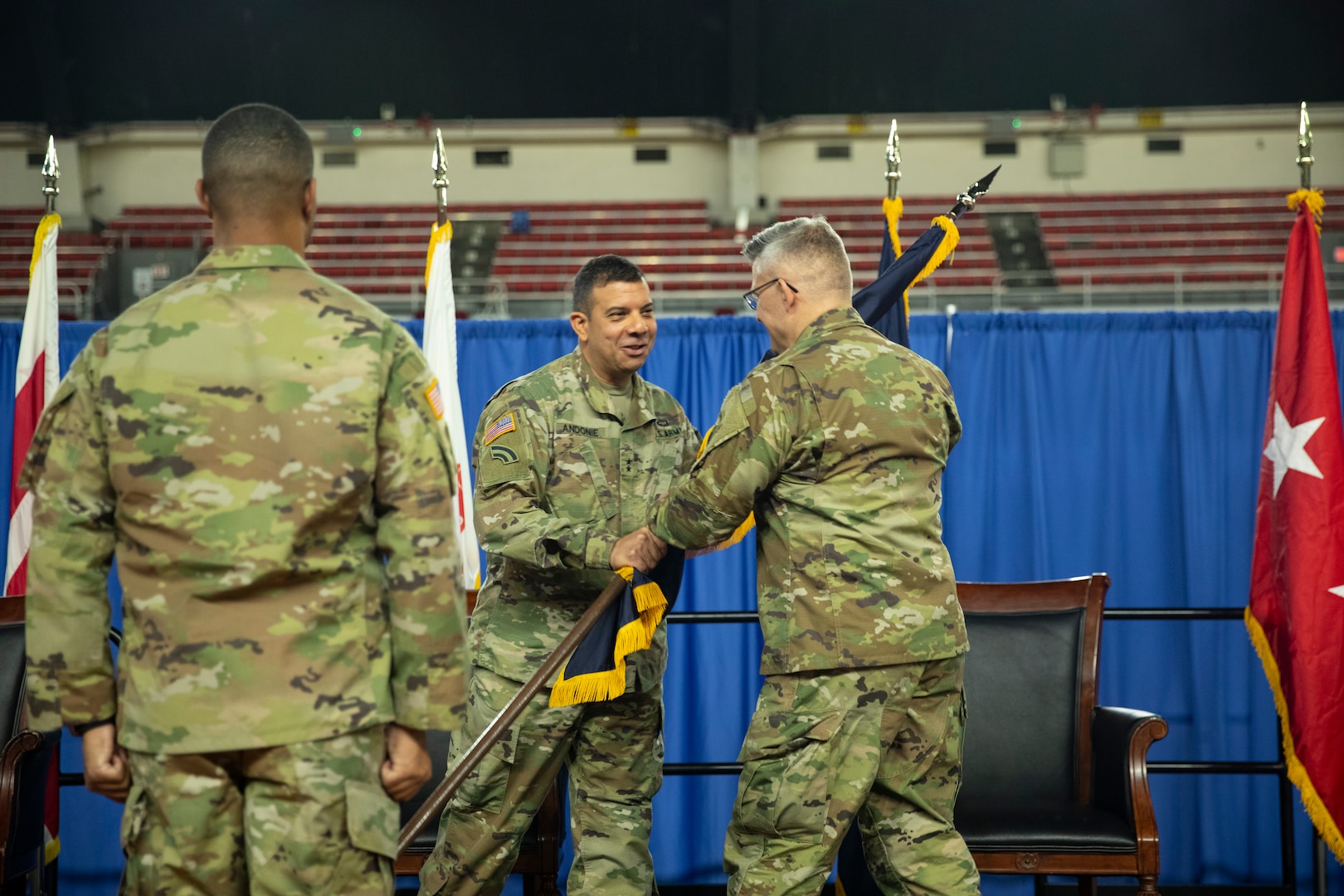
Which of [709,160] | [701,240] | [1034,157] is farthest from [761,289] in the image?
[1034,157]

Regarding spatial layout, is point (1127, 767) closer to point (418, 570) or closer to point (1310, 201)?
point (1310, 201)

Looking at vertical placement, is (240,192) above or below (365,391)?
above

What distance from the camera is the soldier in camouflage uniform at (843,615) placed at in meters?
2.19

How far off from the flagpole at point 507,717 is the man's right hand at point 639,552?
70mm

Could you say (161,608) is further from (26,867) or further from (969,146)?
(969,146)

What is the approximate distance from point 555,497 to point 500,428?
0.69 ft

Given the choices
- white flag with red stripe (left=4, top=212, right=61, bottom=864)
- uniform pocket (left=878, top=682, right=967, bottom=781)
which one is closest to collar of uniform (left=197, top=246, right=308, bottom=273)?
uniform pocket (left=878, top=682, right=967, bottom=781)

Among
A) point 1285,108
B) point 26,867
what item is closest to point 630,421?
point 26,867

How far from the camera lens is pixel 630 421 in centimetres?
277

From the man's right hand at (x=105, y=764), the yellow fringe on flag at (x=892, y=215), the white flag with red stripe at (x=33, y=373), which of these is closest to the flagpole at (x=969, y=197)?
the yellow fringe on flag at (x=892, y=215)

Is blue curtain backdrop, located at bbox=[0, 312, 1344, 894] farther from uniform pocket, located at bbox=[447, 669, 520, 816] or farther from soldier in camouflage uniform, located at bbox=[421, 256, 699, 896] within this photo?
uniform pocket, located at bbox=[447, 669, 520, 816]

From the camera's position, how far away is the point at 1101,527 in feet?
12.6

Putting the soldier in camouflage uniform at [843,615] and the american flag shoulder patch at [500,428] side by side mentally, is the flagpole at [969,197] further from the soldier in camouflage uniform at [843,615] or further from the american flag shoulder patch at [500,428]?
the american flag shoulder patch at [500,428]

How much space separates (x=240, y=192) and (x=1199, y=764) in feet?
9.85
